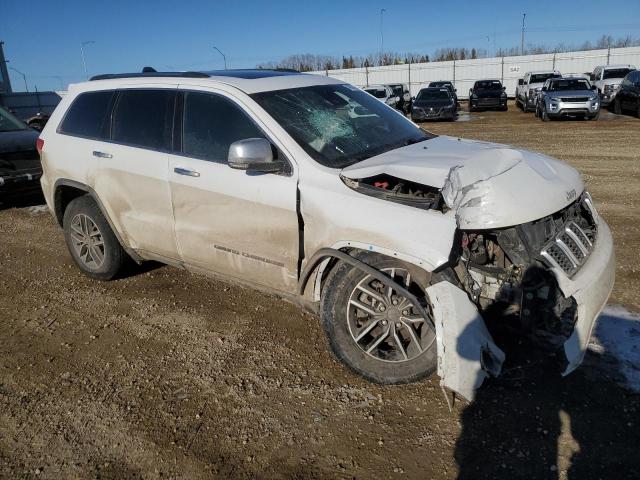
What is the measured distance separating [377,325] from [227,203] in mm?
1350

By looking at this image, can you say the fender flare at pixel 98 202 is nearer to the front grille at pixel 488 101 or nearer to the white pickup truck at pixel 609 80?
the white pickup truck at pixel 609 80

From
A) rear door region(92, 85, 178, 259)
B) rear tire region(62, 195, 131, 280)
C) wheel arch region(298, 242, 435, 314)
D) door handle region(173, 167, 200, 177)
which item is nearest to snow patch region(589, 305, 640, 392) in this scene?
wheel arch region(298, 242, 435, 314)

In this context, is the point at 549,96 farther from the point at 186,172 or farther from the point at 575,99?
the point at 186,172

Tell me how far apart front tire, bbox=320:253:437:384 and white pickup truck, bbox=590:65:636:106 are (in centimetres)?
2306

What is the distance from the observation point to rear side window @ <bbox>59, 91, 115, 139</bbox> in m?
4.59

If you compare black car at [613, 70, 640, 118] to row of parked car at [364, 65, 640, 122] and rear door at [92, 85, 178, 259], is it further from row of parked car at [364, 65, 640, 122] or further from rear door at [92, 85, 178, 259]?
rear door at [92, 85, 178, 259]

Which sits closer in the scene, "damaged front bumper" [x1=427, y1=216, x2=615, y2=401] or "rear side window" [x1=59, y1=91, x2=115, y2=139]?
"damaged front bumper" [x1=427, y1=216, x2=615, y2=401]

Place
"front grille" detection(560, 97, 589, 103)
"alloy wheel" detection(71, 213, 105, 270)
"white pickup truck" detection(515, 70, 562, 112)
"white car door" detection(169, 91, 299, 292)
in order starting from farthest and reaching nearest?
"white pickup truck" detection(515, 70, 562, 112), "front grille" detection(560, 97, 589, 103), "alloy wheel" detection(71, 213, 105, 270), "white car door" detection(169, 91, 299, 292)

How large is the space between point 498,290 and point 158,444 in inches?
83.1

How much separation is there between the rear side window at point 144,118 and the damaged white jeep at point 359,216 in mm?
15

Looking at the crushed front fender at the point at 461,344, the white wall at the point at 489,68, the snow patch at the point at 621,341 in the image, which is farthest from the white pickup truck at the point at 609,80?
the crushed front fender at the point at 461,344

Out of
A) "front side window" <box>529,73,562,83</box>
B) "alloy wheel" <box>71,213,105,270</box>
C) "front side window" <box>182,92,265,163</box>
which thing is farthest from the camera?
"front side window" <box>529,73,562,83</box>

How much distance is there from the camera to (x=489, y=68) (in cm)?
3853

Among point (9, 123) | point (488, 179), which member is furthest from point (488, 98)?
point (488, 179)
